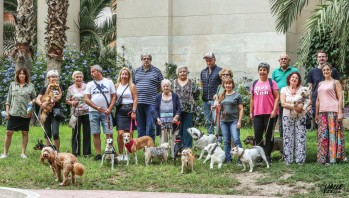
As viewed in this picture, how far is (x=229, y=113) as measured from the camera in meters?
13.9

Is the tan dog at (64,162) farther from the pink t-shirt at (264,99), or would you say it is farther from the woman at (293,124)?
the woman at (293,124)

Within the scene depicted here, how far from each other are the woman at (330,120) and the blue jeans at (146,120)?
332 cm

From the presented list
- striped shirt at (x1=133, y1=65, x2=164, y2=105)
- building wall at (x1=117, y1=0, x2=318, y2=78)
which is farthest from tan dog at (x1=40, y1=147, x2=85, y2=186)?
building wall at (x1=117, y1=0, x2=318, y2=78)

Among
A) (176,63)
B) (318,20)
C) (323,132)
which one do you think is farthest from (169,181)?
(176,63)

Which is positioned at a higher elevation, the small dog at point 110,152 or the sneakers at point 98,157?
the small dog at point 110,152

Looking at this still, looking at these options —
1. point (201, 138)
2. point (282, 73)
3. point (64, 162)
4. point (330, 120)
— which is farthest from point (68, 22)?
point (330, 120)

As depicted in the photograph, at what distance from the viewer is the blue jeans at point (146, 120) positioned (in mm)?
14891

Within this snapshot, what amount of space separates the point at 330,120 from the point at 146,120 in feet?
12.1

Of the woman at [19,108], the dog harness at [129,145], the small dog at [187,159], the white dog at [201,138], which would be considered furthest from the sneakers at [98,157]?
the small dog at [187,159]

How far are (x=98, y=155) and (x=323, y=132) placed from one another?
4.30 meters

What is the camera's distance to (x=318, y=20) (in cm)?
1437

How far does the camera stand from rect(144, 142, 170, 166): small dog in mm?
13758

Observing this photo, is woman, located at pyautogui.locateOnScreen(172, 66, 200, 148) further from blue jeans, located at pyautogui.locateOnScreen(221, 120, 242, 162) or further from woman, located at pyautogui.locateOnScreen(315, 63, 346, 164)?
woman, located at pyautogui.locateOnScreen(315, 63, 346, 164)

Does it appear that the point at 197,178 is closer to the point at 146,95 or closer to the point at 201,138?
the point at 201,138
